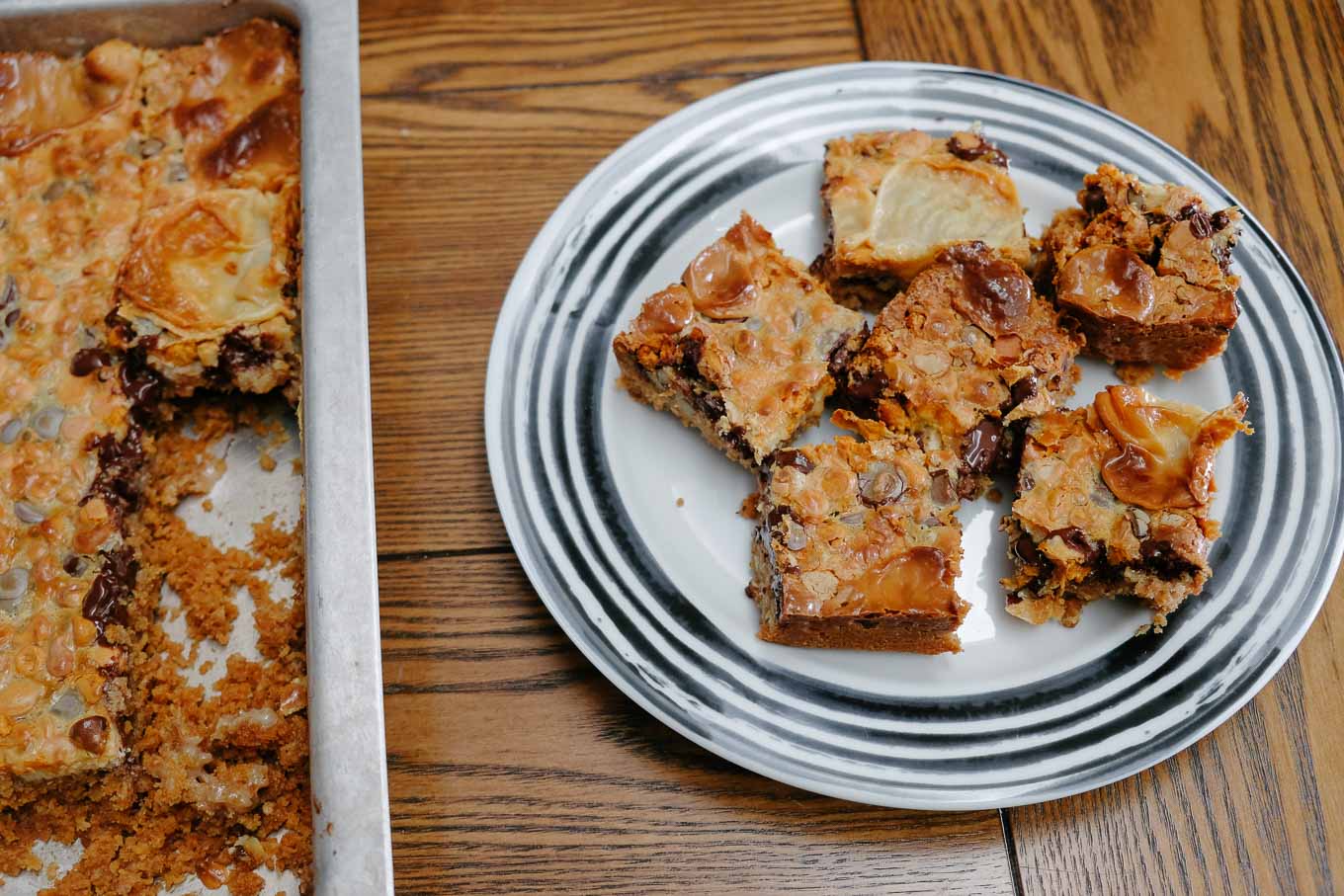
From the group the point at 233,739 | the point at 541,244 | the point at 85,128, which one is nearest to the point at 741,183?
the point at 541,244

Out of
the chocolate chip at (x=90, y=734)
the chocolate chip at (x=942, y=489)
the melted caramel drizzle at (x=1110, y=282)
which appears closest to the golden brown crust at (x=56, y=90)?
the chocolate chip at (x=90, y=734)

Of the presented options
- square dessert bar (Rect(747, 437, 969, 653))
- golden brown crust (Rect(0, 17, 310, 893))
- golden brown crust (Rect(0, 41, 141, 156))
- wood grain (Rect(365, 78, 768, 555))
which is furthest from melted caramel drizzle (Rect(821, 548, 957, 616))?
golden brown crust (Rect(0, 41, 141, 156))

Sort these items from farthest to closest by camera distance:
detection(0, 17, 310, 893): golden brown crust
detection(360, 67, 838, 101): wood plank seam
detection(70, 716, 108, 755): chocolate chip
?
detection(360, 67, 838, 101): wood plank seam → detection(0, 17, 310, 893): golden brown crust → detection(70, 716, 108, 755): chocolate chip

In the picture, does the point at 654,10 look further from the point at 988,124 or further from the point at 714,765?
the point at 714,765

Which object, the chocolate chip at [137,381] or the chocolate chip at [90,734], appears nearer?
the chocolate chip at [90,734]

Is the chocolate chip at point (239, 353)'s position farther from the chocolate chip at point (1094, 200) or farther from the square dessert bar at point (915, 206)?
the chocolate chip at point (1094, 200)

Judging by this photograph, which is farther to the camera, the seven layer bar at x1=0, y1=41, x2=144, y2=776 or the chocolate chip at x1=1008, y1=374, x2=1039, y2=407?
the chocolate chip at x1=1008, y1=374, x2=1039, y2=407

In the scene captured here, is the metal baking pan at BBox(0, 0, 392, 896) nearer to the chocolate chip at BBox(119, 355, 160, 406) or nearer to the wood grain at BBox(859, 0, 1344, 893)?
the chocolate chip at BBox(119, 355, 160, 406)
